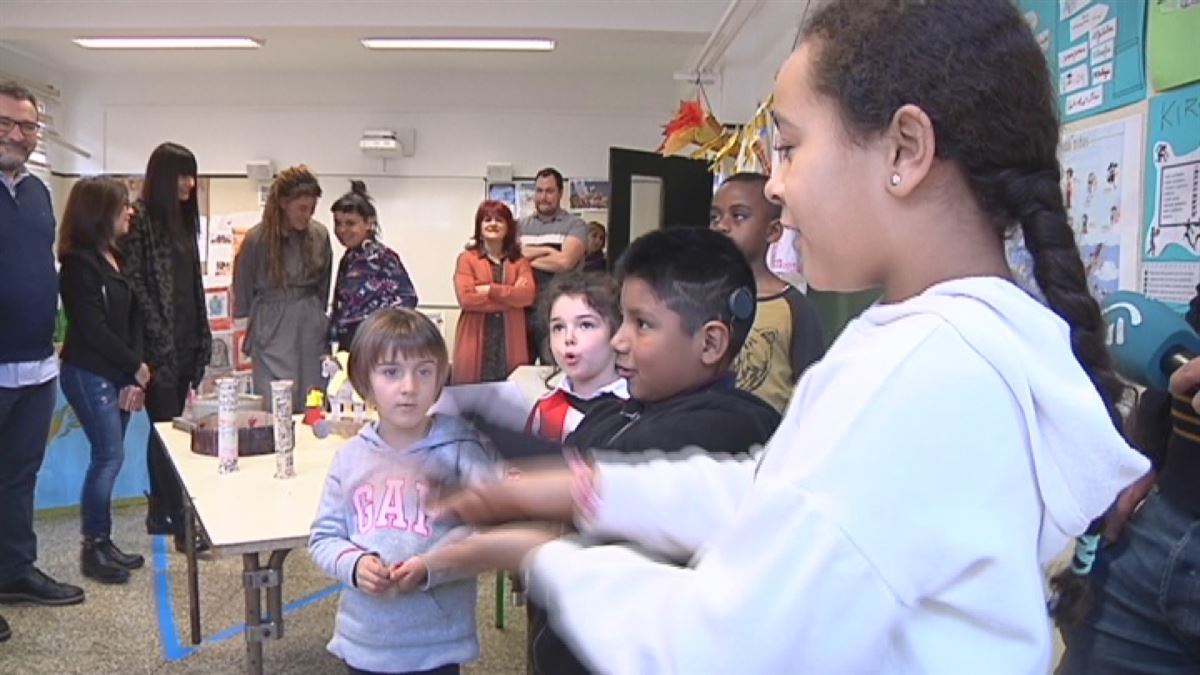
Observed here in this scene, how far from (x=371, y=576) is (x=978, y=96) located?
4.18 ft

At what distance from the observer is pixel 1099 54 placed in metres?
1.53

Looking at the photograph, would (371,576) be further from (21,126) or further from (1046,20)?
(21,126)

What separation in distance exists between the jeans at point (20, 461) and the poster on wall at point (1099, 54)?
2.87 meters

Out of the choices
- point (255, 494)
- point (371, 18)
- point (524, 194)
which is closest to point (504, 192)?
point (524, 194)

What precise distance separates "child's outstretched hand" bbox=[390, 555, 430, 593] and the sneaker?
6.87 feet

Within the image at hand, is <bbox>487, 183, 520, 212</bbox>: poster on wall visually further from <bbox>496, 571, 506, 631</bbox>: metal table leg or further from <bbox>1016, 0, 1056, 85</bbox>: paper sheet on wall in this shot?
<bbox>1016, 0, 1056, 85</bbox>: paper sheet on wall

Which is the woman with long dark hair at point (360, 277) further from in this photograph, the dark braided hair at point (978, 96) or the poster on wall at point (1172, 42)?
the dark braided hair at point (978, 96)

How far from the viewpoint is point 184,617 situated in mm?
2965

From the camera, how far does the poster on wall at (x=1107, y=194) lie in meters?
1.45

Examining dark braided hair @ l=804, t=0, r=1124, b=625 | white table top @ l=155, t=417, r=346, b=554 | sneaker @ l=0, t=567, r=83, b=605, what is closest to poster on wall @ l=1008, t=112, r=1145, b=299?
dark braided hair @ l=804, t=0, r=1124, b=625

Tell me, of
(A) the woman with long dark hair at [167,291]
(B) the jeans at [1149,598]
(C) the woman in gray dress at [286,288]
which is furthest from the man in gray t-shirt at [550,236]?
(B) the jeans at [1149,598]

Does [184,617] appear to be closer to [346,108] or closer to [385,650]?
[385,650]

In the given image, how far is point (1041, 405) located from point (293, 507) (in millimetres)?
1686

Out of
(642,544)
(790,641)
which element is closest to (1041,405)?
(790,641)
